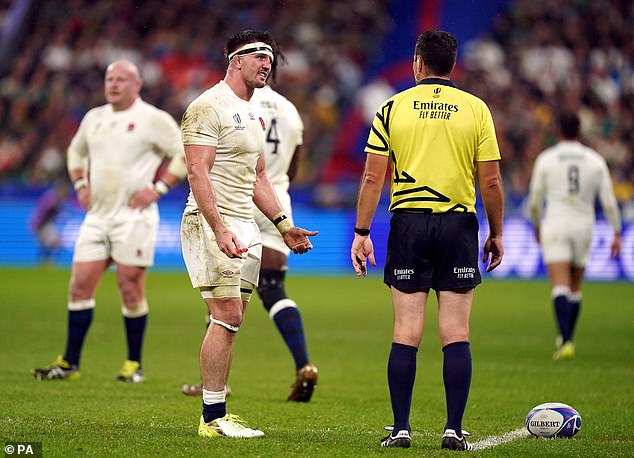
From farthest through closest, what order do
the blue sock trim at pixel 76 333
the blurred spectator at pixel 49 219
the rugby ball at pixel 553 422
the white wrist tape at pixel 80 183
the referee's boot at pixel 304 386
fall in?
the blurred spectator at pixel 49 219
the white wrist tape at pixel 80 183
the blue sock trim at pixel 76 333
the referee's boot at pixel 304 386
the rugby ball at pixel 553 422

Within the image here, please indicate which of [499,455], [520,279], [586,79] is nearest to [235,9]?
[586,79]

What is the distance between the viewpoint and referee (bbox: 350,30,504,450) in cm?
657

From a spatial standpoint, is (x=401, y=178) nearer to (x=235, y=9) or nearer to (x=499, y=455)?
(x=499, y=455)

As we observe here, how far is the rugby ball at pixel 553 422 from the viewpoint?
279 inches

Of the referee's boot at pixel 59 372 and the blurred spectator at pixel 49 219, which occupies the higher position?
the blurred spectator at pixel 49 219

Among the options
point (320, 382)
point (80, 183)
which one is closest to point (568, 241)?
point (320, 382)

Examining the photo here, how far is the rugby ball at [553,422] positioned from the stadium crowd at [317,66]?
1807 cm

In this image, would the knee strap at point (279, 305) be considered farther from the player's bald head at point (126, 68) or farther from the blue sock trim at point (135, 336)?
the player's bald head at point (126, 68)

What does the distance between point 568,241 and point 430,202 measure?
6.51 m

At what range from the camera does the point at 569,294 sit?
1274cm

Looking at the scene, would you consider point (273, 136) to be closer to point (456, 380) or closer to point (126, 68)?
point (126, 68)

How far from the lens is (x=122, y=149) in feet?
33.8

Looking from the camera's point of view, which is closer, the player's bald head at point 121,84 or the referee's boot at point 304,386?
the referee's boot at point 304,386

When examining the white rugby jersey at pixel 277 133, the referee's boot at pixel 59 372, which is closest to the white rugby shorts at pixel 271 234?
the white rugby jersey at pixel 277 133
